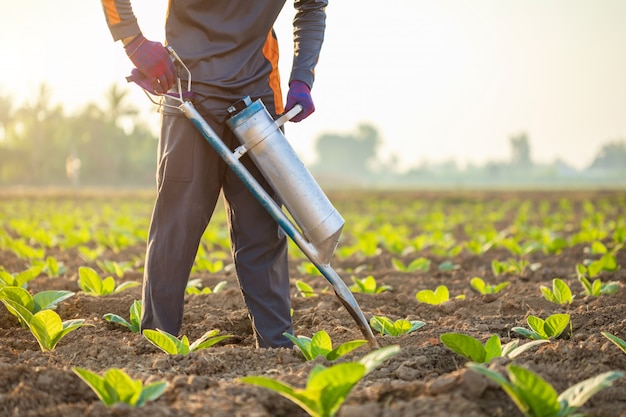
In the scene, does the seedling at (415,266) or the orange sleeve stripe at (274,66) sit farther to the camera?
the seedling at (415,266)

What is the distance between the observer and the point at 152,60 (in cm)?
271

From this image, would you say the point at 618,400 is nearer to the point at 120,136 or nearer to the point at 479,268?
the point at 479,268

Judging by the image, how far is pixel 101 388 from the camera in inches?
78.9

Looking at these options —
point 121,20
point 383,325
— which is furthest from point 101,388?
point 121,20

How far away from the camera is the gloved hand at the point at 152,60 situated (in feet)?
→ 8.91

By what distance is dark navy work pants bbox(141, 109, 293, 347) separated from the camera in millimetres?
2914

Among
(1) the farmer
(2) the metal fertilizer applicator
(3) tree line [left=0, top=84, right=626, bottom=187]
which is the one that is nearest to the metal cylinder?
(2) the metal fertilizer applicator

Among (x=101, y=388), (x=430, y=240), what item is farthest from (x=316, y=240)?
(x=430, y=240)

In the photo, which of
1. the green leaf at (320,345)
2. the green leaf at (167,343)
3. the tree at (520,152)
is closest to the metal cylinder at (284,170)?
the green leaf at (320,345)

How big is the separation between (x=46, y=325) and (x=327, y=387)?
1.45 m

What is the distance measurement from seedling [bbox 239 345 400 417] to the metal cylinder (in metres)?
1.02

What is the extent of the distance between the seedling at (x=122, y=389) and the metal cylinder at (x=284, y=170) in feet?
3.38

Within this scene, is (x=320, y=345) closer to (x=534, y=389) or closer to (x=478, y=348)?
(x=478, y=348)

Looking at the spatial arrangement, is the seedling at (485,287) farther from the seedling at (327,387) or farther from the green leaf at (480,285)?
the seedling at (327,387)
